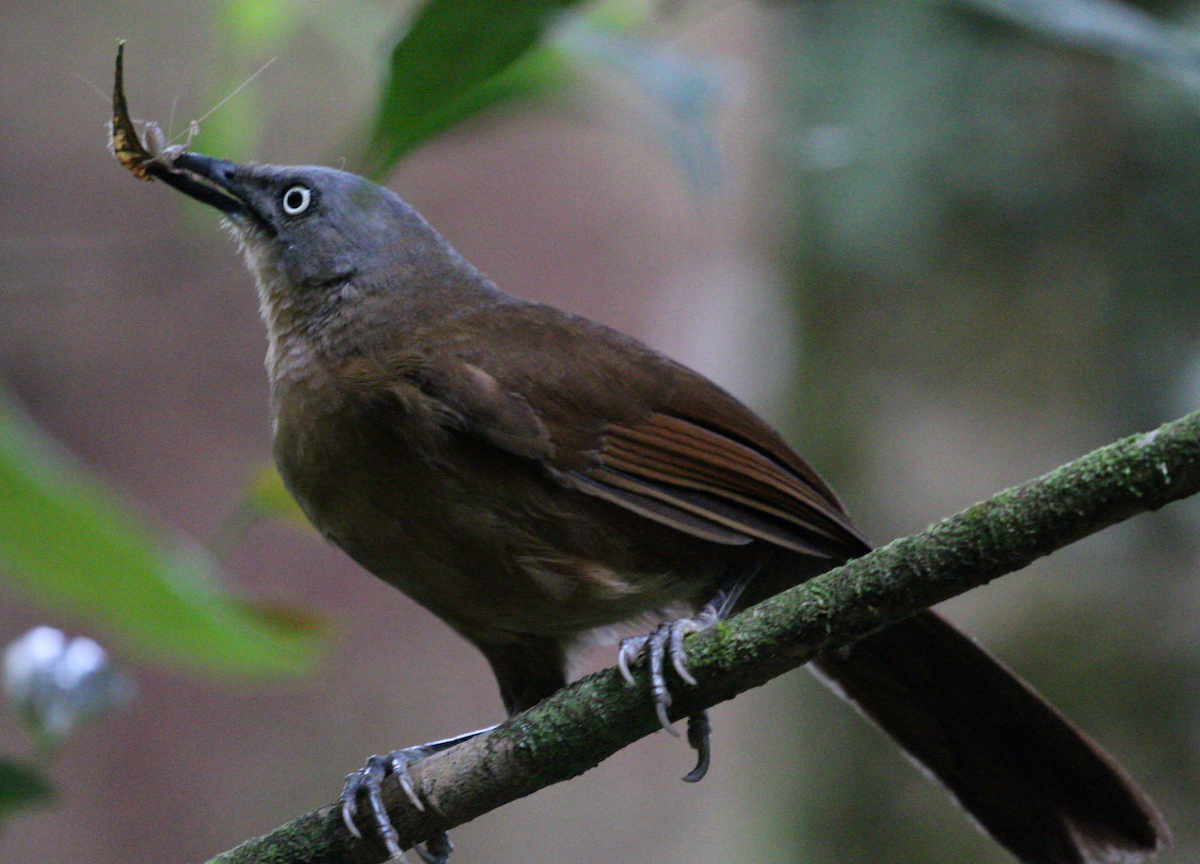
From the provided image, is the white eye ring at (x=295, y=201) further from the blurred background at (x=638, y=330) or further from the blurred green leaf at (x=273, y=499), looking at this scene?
the blurred green leaf at (x=273, y=499)

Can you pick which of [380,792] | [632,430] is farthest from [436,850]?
[632,430]

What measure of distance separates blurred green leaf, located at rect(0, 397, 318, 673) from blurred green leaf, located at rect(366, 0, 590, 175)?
2.80 feet

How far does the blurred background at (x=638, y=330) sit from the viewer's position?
7.04 ft

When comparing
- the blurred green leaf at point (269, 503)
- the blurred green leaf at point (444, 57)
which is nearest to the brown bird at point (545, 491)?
the blurred green leaf at point (269, 503)

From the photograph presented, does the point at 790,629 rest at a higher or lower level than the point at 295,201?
lower

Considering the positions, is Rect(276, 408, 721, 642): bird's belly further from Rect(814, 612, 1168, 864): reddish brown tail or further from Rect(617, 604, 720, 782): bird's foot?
Rect(814, 612, 1168, 864): reddish brown tail

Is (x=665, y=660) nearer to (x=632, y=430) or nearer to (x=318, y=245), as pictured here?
(x=632, y=430)

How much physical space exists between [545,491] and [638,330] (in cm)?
564

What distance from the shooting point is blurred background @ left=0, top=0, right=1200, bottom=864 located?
84.4 inches

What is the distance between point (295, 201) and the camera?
2465 mm

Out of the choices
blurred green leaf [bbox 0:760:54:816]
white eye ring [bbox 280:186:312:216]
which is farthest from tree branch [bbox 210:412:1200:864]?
white eye ring [bbox 280:186:312:216]

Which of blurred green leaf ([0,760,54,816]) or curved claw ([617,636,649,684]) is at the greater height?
curved claw ([617,636,649,684])

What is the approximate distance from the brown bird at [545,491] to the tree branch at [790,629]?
0.36 feet

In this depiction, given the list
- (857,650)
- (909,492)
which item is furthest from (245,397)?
(857,650)
